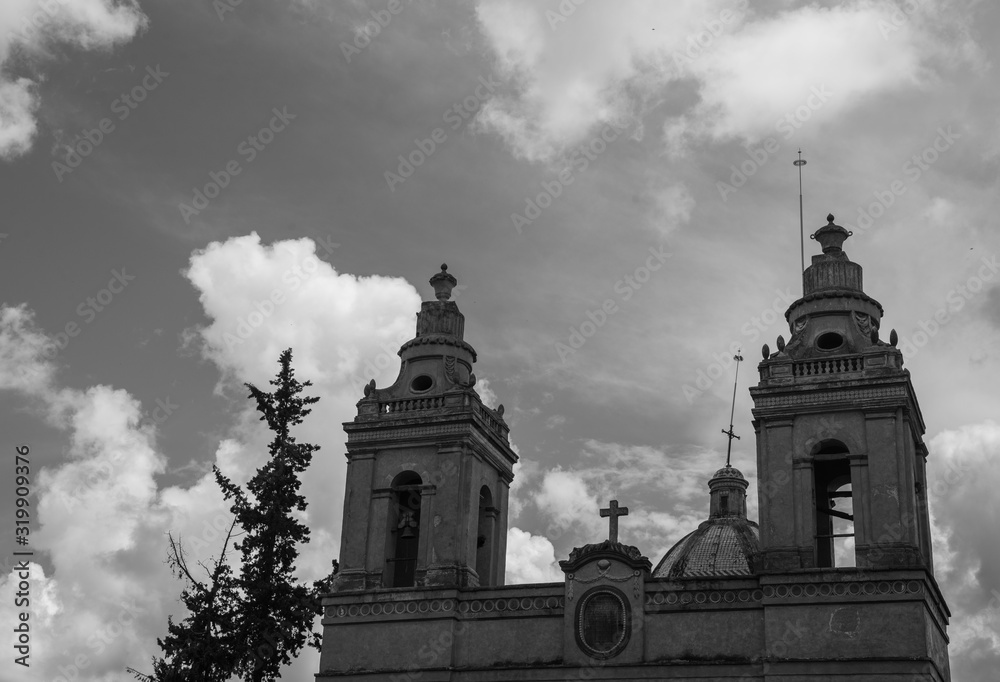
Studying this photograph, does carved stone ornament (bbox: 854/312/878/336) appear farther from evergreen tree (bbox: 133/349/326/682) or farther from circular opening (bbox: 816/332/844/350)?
evergreen tree (bbox: 133/349/326/682)

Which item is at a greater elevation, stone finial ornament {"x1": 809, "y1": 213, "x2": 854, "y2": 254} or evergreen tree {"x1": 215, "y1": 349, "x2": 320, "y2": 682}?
stone finial ornament {"x1": 809, "y1": 213, "x2": 854, "y2": 254}

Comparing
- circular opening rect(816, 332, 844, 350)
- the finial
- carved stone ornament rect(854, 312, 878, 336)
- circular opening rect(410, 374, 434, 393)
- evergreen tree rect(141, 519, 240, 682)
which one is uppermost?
the finial

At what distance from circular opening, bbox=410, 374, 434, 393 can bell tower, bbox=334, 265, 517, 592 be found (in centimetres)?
3

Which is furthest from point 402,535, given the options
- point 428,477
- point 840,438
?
point 840,438

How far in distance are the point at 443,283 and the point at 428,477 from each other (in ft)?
20.5

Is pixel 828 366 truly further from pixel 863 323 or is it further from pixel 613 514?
pixel 613 514

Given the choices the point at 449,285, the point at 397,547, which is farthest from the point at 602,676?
the point at 449,285

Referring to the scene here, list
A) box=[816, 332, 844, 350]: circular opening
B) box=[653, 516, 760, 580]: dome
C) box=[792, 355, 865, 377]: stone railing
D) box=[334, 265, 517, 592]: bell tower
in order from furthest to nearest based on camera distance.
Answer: box=[653, 516, 760, 580]: dome, box=[334, 265, 517, 592]: bell tower, box=[816, 332, 844, 350]: circular opening, box=[792, 355, 865, 377]: stone railing

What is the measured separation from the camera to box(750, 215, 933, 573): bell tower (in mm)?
30000

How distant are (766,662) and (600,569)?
456cm

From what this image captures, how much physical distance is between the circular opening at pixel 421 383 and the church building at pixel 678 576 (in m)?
0.06

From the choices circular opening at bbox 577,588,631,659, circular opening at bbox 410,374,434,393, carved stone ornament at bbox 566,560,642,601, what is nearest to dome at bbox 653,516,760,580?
carved stone ornament at bbox 566,560,642,601

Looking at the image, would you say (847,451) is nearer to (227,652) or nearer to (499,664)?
(499,664)

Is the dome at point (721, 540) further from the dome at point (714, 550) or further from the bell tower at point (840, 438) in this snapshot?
the bell tower at point (840, 438)
